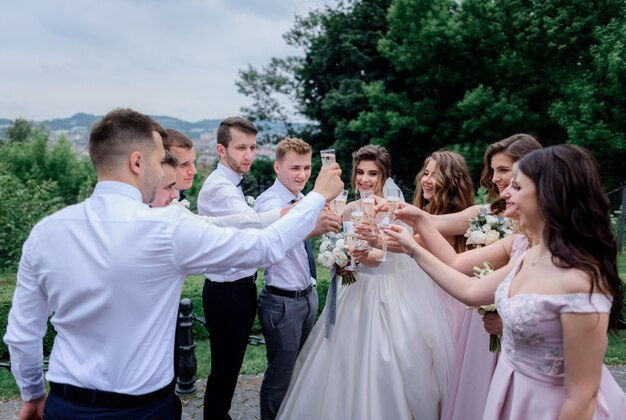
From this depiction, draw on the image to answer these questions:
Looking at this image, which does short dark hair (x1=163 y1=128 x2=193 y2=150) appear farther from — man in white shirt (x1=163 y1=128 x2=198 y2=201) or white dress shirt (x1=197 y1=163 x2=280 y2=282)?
white dress shirt (x1=197 y1=163 x2=280 y2=282)

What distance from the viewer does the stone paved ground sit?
5023 mm

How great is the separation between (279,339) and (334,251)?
2.80ft

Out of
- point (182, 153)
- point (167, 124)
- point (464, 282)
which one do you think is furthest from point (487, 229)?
point (167, 124)

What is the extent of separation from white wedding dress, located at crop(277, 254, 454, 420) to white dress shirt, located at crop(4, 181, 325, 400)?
1.91 m

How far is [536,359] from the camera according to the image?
226 centimetres

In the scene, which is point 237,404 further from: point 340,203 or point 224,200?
point 340,203

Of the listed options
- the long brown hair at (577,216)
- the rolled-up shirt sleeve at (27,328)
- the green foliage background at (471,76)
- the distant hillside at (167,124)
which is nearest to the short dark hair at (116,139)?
the rolled-up shirt sleeve at (27,328)

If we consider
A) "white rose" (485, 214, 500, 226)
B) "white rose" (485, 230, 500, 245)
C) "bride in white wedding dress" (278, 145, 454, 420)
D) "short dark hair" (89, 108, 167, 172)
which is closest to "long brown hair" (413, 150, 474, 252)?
"bride in white wedding dress" (278, 145, 454, 420)

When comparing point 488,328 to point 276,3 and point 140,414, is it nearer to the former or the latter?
point 140,414

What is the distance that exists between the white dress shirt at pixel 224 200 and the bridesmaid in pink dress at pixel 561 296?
6.83ft

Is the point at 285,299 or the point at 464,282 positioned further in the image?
the point at 285,299

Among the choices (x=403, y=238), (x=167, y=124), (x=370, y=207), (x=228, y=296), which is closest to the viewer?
(x=403, y=238)

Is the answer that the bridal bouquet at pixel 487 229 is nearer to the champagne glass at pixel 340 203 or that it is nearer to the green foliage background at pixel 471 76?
the champagne glass at pixel 340 203

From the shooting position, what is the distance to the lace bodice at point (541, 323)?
2.04m
